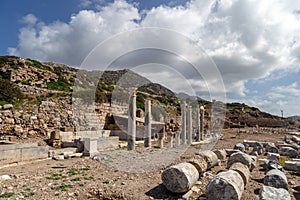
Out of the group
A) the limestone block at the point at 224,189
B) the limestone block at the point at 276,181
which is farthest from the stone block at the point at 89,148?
the limestone block at the point at 276,181

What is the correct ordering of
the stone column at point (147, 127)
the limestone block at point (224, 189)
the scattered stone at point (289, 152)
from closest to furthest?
the limestone block at point (224, 189) < the scattered stone at point (289, 152) < the stone column at point (147, 127)

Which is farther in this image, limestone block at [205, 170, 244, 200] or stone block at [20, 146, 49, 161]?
stone block at [20, 146, 49, 161]

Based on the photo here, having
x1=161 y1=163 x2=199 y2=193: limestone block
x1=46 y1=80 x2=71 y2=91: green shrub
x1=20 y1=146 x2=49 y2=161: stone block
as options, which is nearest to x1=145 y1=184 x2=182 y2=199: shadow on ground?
x1=161 y1=163 x2=199 y2=193: limestone block

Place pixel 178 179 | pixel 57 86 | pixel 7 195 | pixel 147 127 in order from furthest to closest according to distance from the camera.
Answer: pixel 57 86
pixel 147 127
pixel 178 179
pixel 7 195

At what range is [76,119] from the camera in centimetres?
2255

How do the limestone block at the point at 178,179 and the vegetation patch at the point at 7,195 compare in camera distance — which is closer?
the vegetation patch at the point at 7,195

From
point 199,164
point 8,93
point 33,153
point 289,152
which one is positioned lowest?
point 289,152

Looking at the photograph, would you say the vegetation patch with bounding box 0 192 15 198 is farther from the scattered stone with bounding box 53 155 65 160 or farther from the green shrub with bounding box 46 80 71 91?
the green shrub with bounding box 46 80 71 91

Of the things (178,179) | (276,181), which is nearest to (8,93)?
(178,179)

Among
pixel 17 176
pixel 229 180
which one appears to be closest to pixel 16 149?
pixel 17 176

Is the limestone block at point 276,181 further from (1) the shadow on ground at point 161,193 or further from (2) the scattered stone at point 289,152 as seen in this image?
(2) the scattered stone at point 289,152

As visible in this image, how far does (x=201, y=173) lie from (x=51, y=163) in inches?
257

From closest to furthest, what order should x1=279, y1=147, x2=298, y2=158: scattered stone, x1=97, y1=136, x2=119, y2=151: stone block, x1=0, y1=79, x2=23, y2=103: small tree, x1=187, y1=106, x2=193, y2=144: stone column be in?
x1=279, y1=147, x2=298, y2=158: scattered stone
x1=97, y1=136, x2=119, y2=151: stone block
x1=0, y1=79, x2=23, y2=103: small tree
x1=187, y1=106, x2=193, y2=144: stone column

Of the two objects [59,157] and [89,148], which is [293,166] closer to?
[89,148]
